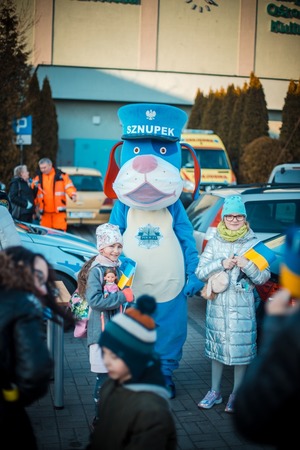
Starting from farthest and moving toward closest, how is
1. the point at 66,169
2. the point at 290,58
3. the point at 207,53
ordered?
the point at 207,53 < the point at 290,58 < the point at 66,169

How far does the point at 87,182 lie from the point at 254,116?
341 inches

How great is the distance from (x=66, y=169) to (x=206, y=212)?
10637 mm

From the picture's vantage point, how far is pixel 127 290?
16.0 feet

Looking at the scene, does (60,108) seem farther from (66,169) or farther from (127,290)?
(127,290)

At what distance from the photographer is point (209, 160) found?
2145cm

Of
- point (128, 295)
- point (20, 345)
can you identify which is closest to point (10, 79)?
point (128, 295)

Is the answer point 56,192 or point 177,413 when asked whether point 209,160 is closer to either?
point 56,192

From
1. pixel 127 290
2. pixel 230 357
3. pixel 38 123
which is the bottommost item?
pixel 230 357

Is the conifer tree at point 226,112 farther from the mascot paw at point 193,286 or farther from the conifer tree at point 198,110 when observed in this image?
the mascot paw at point 193,286

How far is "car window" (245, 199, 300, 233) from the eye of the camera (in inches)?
341

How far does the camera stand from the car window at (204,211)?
29.8 feet

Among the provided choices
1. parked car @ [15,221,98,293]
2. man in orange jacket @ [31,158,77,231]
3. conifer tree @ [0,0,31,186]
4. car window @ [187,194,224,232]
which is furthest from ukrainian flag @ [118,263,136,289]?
conifer tree @ [0,0,31,186]

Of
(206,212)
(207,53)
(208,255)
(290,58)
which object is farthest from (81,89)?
(208,255)

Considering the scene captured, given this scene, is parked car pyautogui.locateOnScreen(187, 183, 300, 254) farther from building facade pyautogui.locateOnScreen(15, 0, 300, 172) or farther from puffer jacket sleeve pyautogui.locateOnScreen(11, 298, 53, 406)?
building facade pyautogui.locateOnScreen(15, 0, 300, 172)
